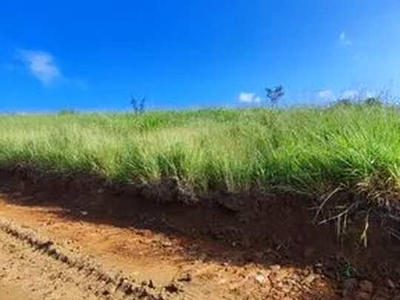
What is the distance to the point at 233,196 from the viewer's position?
5.70m

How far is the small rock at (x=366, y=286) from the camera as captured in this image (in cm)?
432

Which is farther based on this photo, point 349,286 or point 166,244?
point 166,244

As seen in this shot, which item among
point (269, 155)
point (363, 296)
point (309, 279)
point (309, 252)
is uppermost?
point (269, 155)

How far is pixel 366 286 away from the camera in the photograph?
436 cm

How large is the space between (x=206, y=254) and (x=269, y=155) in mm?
1230

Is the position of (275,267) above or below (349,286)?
above

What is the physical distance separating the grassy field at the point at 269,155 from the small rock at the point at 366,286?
69cm

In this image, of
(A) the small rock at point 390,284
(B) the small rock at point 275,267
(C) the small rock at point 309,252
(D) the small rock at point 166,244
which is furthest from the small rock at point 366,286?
(D) the small rock at point 166,244

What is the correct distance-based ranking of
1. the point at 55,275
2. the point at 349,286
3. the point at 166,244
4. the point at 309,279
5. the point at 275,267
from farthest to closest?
the point at 166,244 < the point at 55,275 < the point at 275,267 < the point at 309,279 < the point at 349,286

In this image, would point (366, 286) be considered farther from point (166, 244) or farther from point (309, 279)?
point (166, 244)

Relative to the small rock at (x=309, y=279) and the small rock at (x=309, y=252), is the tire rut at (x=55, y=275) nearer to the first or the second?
the small rock at (x=309, y=279)

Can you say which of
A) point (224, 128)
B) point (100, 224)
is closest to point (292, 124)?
point (224, 128)

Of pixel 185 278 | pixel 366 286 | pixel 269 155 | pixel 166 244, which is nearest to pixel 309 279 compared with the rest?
pixel 366 286

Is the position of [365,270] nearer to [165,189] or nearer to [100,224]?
[165,189]
